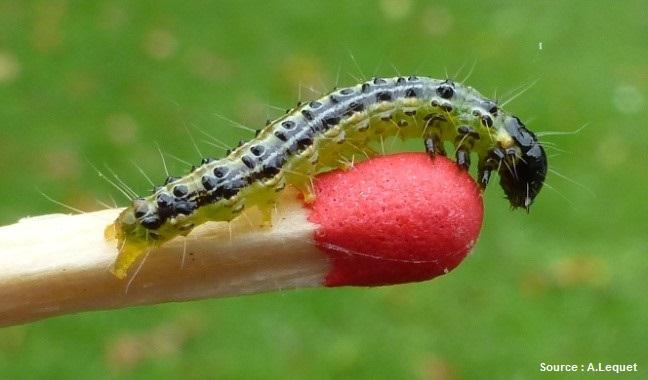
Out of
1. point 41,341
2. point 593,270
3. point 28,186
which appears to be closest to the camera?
point 41,341

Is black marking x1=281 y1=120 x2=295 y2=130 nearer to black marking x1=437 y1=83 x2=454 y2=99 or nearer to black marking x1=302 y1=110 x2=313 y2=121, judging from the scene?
black marking x1=302 y1=110 x2=313 y2=121

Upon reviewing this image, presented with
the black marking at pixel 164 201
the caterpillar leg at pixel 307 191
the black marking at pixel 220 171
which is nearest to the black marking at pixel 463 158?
the caterpillar leg at pixel 307 191

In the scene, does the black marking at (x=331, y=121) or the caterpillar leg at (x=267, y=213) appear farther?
the black marking at (x=331, y=121)

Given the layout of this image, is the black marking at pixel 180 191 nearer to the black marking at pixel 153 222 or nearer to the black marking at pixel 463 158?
the black marking at pixel 153 222

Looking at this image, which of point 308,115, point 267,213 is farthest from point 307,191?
point 308,115

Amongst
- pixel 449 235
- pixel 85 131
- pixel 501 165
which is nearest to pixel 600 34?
pixel 85 131

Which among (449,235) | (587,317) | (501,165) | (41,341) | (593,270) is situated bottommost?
(449,235)

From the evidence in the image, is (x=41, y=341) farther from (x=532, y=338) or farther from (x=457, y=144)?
(x=457, y=144)
